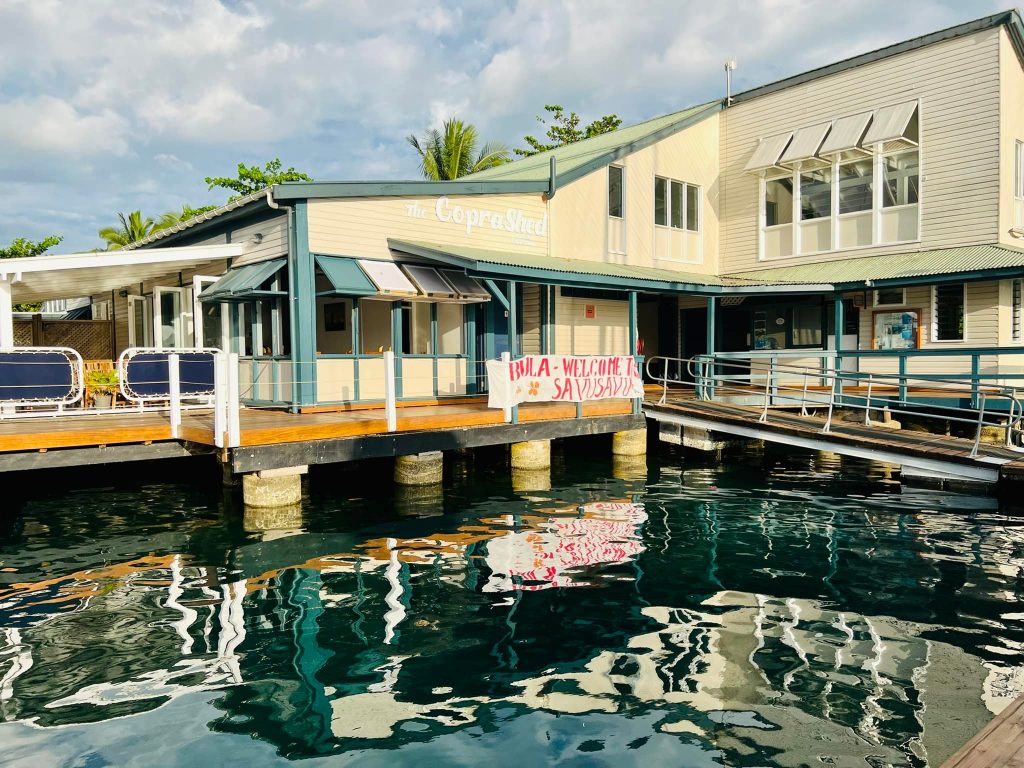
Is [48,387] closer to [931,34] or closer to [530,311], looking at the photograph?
[530,311]

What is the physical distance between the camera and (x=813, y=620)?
6410mm

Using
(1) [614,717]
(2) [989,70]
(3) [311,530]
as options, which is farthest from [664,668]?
(2) [989,70]

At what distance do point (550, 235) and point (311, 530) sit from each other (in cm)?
967

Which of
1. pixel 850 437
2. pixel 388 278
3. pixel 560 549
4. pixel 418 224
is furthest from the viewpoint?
pixel 418 224

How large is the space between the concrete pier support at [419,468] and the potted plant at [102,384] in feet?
19.1

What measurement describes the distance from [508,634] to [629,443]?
29.1 feet

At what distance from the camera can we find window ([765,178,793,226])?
65.7 feet

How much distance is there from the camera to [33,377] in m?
10.2

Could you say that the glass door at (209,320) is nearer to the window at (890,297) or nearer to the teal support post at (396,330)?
the teal support post at (396,330)

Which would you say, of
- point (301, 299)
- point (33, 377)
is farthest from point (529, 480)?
point (33, 377)

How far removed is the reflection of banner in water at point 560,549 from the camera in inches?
299

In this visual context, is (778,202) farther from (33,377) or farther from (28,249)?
(28,249)

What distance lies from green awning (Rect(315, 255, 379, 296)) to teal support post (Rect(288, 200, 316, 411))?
0.27 metres

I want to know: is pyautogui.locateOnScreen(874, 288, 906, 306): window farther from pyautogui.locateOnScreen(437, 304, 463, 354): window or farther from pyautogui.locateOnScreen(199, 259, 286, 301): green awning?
pyautogui.locateOnScreen(199, 259, 286, 301): green awning
